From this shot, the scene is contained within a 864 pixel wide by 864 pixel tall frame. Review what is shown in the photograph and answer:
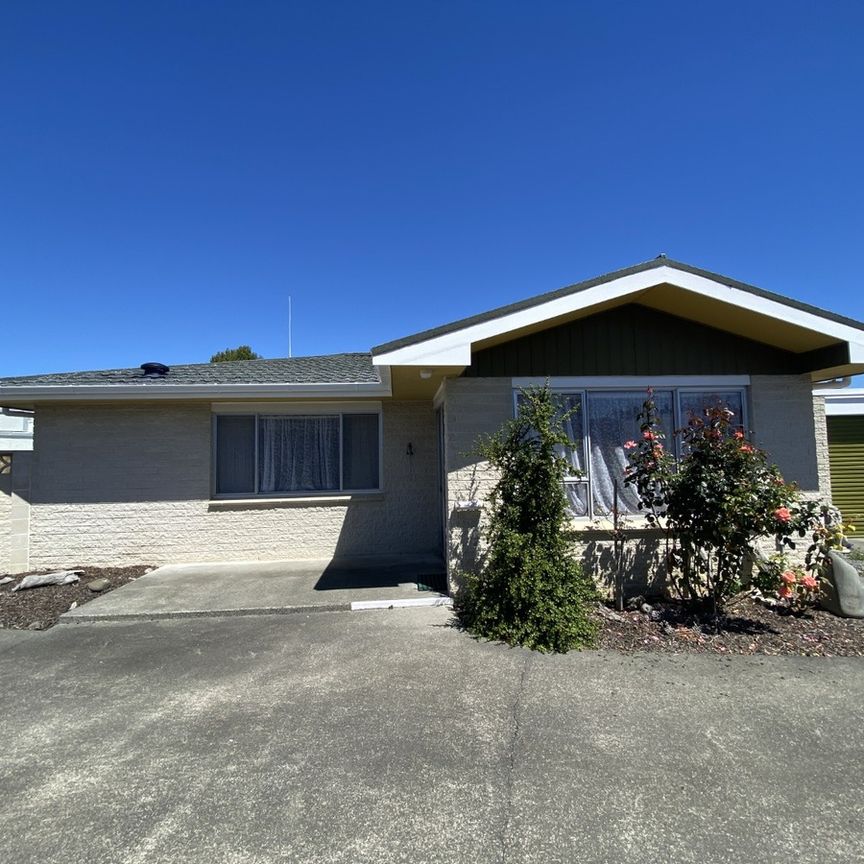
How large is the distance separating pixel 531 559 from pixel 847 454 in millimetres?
9124

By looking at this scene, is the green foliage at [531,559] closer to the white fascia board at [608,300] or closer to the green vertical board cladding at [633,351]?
the white fascia board at [608,300]

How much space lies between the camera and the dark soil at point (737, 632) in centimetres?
477

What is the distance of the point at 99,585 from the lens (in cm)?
688

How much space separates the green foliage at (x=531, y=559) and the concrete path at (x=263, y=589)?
1.15 meters

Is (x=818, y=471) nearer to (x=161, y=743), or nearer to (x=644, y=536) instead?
(x=644, y=536)

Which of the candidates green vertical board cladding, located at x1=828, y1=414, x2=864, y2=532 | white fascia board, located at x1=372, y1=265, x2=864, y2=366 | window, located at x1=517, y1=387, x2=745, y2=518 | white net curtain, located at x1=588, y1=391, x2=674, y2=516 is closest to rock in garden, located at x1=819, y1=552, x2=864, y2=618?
window, located at x1=517, y1=387, x2=745, y2=518

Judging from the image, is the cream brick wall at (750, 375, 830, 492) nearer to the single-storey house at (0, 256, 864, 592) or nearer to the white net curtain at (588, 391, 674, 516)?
the single-storey house at (0, 256, 864, 592)

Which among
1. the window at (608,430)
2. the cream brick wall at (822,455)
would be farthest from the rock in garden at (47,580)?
the cream brick wall at (822,455)

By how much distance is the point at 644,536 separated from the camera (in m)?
6.17

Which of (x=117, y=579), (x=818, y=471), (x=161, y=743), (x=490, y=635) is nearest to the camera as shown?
(x=161, y=743)

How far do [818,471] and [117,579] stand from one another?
978cm

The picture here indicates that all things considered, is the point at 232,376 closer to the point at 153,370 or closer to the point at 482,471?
the point at 153,370

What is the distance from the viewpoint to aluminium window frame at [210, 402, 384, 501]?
27.5ft

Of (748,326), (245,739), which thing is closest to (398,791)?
(245,739)
